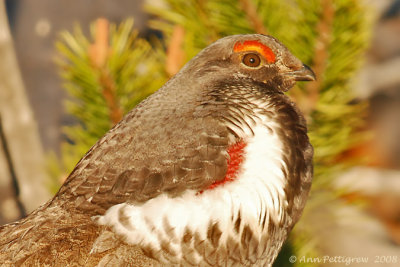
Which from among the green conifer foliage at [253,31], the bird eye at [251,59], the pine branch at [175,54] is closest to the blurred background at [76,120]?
the green conifer foliage at [253,31]

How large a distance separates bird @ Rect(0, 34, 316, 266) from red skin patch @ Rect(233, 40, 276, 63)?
105mm

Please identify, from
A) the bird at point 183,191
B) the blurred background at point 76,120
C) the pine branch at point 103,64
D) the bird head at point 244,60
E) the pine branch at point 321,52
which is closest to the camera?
the bird at point 183,191

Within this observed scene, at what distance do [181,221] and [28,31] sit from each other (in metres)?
1.84

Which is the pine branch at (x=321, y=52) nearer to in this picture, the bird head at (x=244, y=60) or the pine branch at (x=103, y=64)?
the bird head at (x=244, y=60)

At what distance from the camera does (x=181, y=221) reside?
88 cm

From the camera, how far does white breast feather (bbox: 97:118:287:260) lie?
2.87 feet

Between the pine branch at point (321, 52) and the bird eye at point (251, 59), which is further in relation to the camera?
the pine branch at point (321, 52)

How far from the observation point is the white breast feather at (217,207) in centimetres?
87

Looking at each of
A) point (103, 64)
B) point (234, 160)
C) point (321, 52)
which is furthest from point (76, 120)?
point (234, 160)

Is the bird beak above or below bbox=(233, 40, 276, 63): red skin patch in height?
below

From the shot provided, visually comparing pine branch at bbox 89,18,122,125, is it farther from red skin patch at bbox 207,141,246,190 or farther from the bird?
red skin patch at bbox 207,141,246,190

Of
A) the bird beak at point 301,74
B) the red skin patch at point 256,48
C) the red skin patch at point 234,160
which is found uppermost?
the red skin patch at point 256,48

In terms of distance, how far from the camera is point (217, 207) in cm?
89

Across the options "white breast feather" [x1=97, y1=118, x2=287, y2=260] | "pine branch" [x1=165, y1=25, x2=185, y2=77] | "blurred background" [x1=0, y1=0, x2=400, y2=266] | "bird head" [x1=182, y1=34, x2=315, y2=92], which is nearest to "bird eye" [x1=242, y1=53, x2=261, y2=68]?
"bird head" [x1=182, y1=34, x2=315, y2=92]
